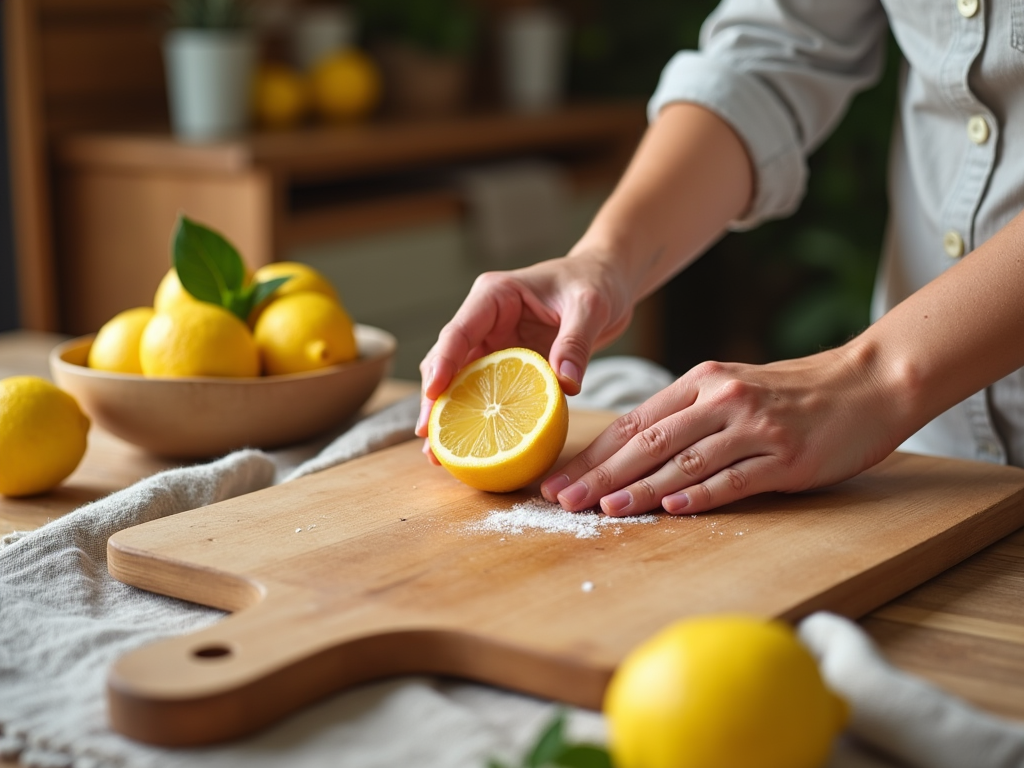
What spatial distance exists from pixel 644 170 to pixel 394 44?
7.53ft

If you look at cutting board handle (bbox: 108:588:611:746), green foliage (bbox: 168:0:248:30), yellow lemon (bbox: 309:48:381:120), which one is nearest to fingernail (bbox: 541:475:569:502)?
cutting board handle (bbox: 108:588:611:746)

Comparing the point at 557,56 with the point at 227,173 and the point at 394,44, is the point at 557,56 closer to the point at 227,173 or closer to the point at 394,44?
the point at 394,44

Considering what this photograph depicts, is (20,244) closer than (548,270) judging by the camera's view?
No

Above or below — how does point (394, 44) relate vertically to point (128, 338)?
above

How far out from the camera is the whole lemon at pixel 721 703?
1.92 ft

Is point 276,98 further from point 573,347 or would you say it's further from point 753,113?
point 573,347

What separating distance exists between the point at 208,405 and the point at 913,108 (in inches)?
33.3

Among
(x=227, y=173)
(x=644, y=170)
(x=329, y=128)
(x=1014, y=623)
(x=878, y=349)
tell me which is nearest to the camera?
(x=1014, y=623)

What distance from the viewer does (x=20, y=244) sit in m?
2.82

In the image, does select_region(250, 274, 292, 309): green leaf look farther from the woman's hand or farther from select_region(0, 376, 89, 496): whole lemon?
the woman's hand

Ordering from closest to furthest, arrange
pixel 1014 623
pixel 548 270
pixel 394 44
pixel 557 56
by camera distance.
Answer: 1. pixel 1014 623
2. pixel 548 270
3. pixel 394 44
4. pixel 557 56

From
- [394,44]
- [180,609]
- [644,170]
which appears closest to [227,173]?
[394,44]

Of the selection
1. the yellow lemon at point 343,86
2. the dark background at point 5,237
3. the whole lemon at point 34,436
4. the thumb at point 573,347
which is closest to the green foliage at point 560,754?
the thumb at point 573,347

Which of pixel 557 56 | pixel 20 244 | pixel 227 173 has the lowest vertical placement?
pixel 20 244
